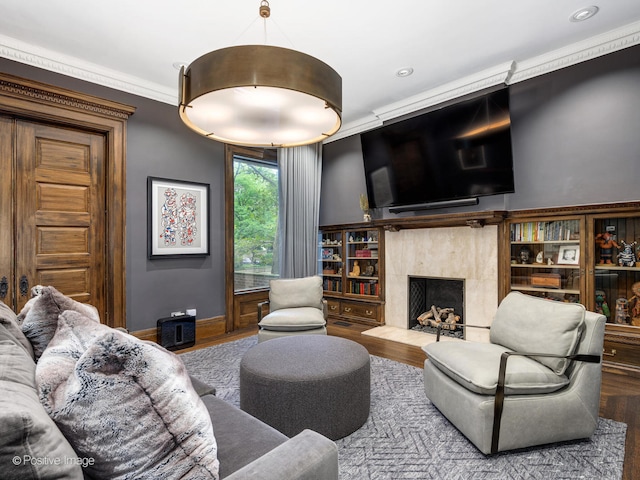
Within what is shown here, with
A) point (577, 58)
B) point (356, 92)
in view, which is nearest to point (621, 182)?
point (577, 58)

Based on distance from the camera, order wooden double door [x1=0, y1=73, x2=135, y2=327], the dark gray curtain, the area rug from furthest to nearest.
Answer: the dark gray curtain → wooden double door [x1=0, y1=73, x2=135, y2=327] → the area rug

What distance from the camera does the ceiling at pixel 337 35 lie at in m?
2.64

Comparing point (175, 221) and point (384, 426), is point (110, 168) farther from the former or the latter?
point (384, 426)

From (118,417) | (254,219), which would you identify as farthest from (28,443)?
(254,219)

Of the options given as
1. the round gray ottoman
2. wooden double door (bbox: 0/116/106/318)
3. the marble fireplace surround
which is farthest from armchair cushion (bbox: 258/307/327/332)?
wooden double door (bbox: 0/116/106/318)

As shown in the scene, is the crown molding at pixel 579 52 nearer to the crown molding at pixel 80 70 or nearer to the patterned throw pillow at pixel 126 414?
the crown molding at pixel 80 70

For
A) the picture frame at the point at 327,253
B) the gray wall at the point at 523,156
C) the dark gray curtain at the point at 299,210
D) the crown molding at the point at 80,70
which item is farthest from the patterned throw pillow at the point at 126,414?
the picture frame at the point at 327,253

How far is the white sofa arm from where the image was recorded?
894 mm

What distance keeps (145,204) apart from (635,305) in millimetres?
4934

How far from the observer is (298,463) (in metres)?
0.94

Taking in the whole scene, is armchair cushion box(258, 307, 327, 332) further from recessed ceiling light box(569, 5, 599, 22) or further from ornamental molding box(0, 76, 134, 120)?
recessed ceiling light box(569, 5, 599, 22)

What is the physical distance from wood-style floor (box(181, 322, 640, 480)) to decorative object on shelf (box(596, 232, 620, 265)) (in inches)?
39.5

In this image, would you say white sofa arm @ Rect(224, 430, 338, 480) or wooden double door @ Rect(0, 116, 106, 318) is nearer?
white sofa arm @ Rect(224, 430, 338, 480)

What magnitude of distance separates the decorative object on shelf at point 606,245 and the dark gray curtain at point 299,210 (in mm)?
3496
